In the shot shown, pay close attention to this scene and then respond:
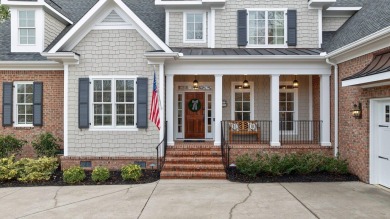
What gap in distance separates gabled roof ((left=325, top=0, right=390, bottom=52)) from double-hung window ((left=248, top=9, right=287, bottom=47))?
1.92m

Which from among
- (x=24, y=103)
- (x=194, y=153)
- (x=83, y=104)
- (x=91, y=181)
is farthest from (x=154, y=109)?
(x=24, y=103)

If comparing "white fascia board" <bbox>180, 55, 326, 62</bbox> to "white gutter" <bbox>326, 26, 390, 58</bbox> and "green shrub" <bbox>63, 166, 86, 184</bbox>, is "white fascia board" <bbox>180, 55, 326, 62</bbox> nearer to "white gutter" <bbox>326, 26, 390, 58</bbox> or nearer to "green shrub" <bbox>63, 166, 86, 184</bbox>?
"white gutter" <bbox>326, 26, 390, 58</bbox>

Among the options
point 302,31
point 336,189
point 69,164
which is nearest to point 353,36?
point 302,31

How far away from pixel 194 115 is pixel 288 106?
401 cm

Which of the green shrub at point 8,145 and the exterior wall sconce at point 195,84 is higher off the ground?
the exterior wall sconce at point 195,84

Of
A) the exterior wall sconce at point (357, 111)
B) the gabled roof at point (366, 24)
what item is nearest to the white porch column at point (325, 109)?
the gabled roof at point (366, 24)

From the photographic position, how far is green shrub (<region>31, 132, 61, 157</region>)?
1116 centimetres

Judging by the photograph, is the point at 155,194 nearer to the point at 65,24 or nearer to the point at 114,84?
the point at 114,84

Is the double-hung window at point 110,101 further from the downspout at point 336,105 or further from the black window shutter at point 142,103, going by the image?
the downspout at point 336,105

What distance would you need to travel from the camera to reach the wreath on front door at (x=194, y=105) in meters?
13.5

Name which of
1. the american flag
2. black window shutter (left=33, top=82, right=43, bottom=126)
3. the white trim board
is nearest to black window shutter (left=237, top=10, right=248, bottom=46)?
the white trim board

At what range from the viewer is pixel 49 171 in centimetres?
1019

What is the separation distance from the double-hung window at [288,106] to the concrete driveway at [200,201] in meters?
4.34

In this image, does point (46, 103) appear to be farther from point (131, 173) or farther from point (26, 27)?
point (131, 173)
